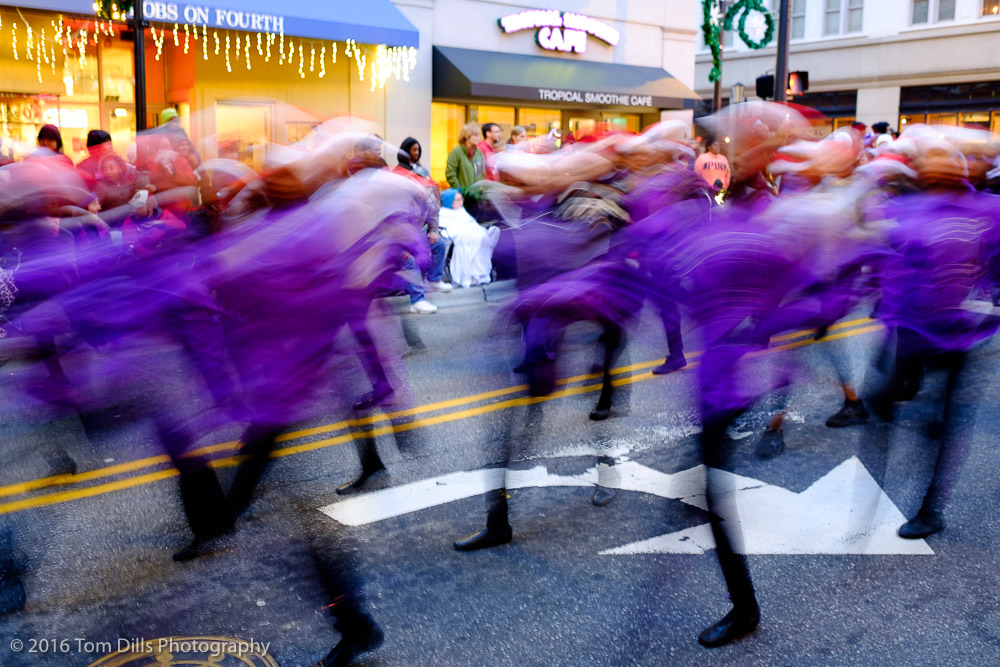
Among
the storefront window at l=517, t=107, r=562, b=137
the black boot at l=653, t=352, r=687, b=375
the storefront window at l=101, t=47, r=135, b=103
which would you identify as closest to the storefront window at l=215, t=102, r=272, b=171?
the black boot at l=653, t=352, r=687, b=375

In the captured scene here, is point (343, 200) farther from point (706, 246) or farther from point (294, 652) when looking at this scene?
point (294, 652)

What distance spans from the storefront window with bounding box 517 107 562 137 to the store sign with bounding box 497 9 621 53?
4.06ft

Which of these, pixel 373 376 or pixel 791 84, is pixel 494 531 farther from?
pixel 791 84

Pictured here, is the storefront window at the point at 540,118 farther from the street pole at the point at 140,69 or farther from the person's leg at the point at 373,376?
the person's leg at the point at 373,376

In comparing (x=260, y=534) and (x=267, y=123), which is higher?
(x=267, y=123)

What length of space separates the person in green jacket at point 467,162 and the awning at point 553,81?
5.23m

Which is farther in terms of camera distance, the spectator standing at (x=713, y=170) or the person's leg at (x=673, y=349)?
the spectator standing at (x=713, y=170)

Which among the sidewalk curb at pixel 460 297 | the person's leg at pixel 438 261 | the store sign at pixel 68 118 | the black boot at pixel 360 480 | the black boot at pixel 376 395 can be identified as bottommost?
the black boot at pixel 360 480

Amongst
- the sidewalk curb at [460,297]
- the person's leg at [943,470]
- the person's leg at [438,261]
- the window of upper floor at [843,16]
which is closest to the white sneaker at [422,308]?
the sidewalk curb at [460,297]

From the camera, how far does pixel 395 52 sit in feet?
54.4

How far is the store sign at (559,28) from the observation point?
1847cm

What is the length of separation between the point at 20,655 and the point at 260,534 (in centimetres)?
123

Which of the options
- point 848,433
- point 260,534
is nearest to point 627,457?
point 848,433

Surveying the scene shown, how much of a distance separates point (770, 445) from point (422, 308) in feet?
18.7
